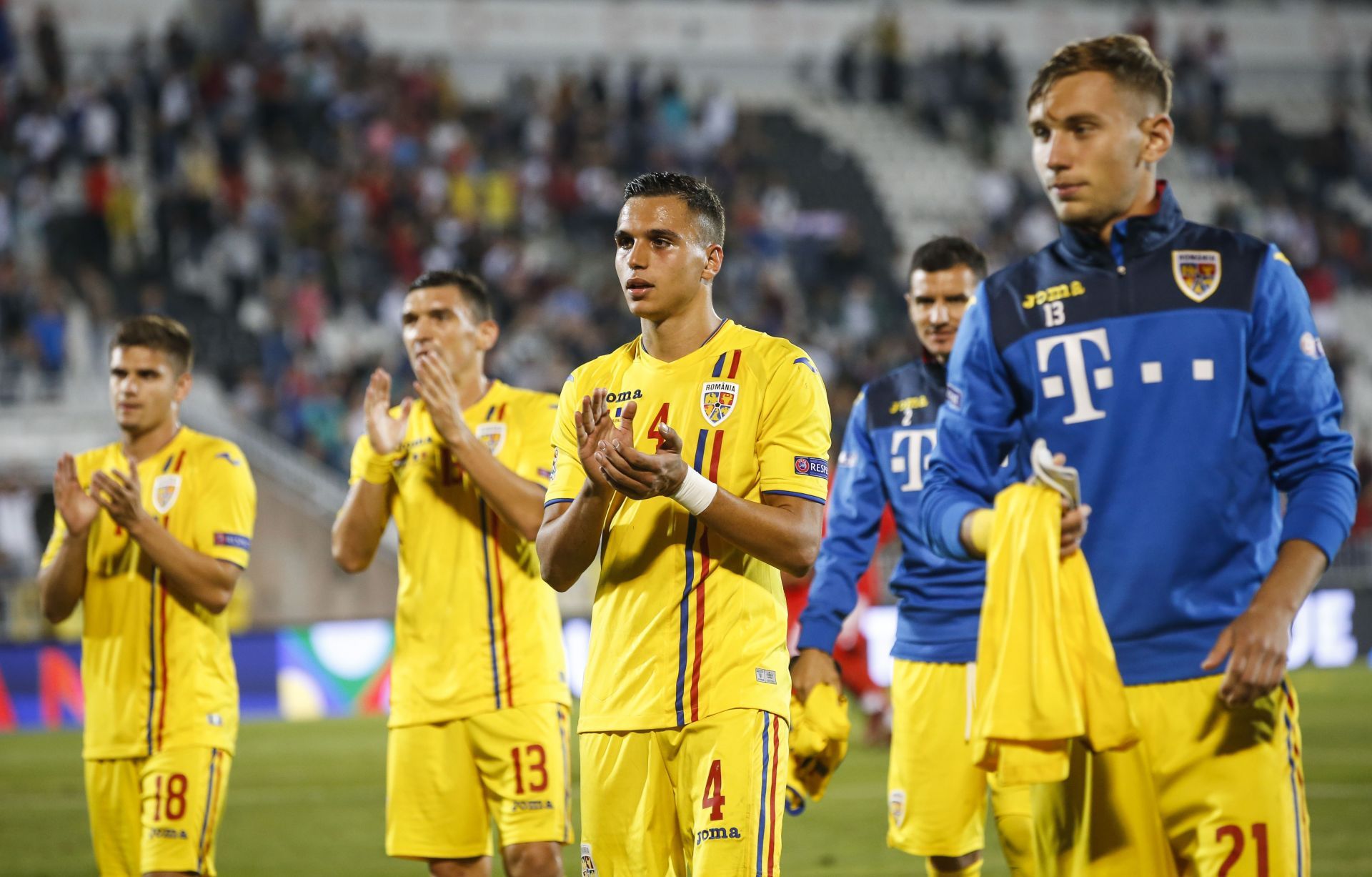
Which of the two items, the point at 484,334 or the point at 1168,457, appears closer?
the point at 1168,457

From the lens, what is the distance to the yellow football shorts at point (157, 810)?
5301mm

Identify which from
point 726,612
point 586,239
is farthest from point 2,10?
point 726,612

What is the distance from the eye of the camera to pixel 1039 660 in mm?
3000

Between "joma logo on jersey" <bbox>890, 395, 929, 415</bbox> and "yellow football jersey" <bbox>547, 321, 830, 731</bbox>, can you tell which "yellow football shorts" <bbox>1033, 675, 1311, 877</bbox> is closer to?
"yellow football jersey" <bbox>547, 321, 830, 731</bbox>

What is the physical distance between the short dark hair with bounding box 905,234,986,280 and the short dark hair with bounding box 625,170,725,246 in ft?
5.60

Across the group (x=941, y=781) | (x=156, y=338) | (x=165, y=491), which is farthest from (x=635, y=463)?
(x=156, y=338)

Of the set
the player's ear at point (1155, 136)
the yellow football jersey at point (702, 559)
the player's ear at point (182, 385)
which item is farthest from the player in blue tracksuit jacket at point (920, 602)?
the player's ear at point (182, 385)

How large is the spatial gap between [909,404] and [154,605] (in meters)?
2.85

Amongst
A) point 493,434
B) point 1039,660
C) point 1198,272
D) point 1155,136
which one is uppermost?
point 1155,136

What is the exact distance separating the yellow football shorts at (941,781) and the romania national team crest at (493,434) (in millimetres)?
1739

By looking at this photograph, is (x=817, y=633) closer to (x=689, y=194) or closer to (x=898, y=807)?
(x=898, y=807)

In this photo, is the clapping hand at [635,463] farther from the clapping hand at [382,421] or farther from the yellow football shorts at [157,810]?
the yellow football shorts at [157,810]

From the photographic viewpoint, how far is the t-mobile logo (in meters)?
3.21

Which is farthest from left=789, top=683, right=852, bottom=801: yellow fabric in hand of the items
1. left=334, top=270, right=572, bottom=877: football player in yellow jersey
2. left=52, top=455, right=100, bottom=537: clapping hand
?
left=52, top=455, right=100, bottom=537: clapping hand
